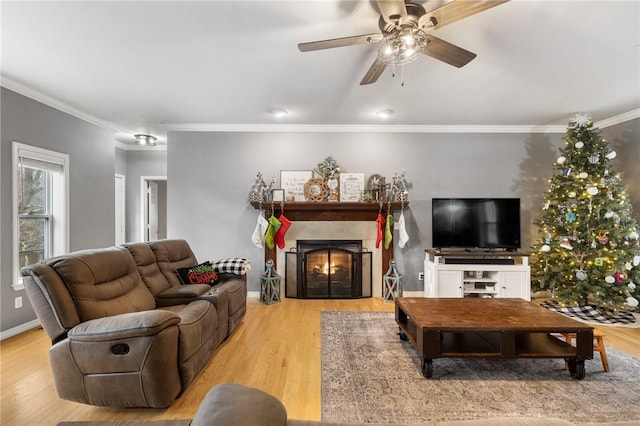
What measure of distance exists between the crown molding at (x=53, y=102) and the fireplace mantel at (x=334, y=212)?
2.54 meters

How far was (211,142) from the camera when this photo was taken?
182 inches

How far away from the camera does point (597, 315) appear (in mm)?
3689

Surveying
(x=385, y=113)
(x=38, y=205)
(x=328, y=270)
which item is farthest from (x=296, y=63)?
(x=38, y=205)

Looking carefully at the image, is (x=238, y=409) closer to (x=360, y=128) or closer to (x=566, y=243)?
(x=360, y=128)

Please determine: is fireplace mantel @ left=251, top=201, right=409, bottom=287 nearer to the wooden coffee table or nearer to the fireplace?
the fireplace

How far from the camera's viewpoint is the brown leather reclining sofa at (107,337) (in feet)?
5.91

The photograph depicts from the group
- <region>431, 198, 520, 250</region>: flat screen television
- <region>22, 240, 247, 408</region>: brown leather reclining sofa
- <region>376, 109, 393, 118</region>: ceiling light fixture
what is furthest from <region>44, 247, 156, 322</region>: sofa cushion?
<region>431, 198, 520, 250</region>: flat screen television

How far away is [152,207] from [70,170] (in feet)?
7.84

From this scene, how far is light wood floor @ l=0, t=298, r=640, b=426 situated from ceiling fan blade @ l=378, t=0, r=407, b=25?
2.42 meters

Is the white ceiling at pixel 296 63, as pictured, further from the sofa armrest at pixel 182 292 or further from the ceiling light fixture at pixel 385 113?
the sofa armrest at pixel 182 292

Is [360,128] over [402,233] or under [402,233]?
over

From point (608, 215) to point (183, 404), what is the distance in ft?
15.6

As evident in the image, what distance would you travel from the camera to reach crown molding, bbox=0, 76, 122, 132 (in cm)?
310

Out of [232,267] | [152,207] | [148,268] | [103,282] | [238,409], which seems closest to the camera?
[238,409]
